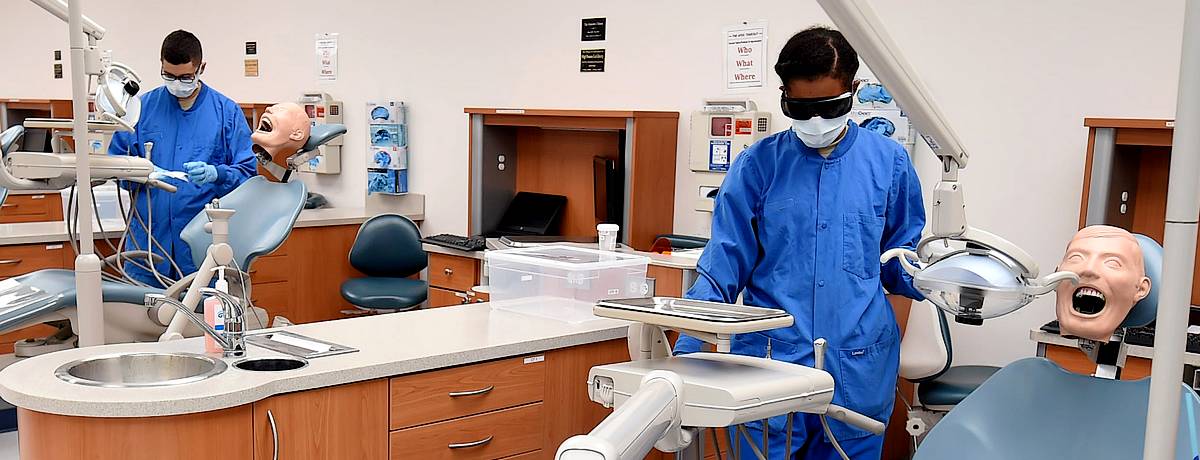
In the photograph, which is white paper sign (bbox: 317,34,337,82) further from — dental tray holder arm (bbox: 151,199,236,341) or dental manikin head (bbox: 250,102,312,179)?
dental tray holder arm (bbox: 151,199,236,341)

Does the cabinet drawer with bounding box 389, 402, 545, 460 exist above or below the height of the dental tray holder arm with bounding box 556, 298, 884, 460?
below

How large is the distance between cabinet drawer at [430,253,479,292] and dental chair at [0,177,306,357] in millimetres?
1527

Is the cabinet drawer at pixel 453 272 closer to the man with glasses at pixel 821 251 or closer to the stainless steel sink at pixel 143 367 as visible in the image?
the stainless steel sink at pixel 143 367

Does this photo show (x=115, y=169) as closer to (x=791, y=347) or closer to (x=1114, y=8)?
(x=791, y=347)

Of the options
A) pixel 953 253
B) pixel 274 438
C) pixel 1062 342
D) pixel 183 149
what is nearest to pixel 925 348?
pixel 1062 342

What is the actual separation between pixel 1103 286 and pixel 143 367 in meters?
2.15

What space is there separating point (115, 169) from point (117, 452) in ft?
3.07

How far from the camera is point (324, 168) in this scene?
6.77m

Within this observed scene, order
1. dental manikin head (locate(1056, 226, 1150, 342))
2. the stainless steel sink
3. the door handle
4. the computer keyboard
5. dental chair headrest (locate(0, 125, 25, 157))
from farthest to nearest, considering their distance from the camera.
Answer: the computer keyboard
dental chair headrest (locate(0, 125, 25, 157))
the stainless steel sink
the door handle
dental manikin head (locate(1056, 226, 1150, 342))

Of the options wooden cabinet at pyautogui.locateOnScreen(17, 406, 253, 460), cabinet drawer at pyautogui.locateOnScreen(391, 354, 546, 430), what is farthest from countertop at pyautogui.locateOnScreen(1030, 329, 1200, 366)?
wooden cabinet at pyautogui.locateOnScreen(17, 406, 253, 460)

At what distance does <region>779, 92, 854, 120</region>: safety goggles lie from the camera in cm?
224

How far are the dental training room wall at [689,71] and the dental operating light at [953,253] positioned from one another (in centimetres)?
57

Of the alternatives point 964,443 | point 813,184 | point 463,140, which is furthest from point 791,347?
point 463,140

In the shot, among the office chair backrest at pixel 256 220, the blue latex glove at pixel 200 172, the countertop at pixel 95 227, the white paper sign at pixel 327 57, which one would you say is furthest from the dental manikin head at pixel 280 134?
the white paper sign at pixel 327 57
